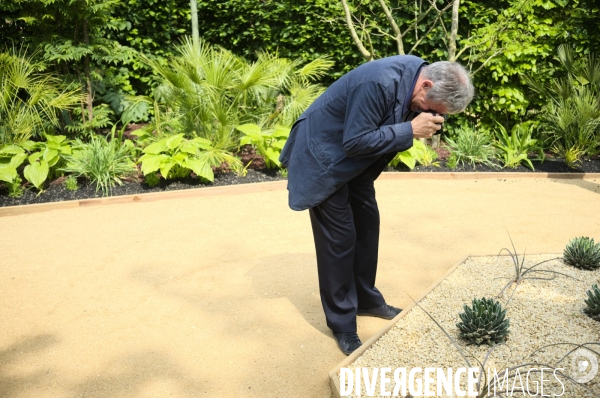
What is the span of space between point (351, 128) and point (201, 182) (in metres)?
4.23

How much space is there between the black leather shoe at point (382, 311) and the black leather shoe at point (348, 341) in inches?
13.4

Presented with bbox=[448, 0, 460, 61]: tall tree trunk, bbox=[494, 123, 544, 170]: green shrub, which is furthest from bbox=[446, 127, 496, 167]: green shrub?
bbox=[448, 0, 460, 61]: tall tree trunk

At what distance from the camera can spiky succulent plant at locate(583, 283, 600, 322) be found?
324 cm

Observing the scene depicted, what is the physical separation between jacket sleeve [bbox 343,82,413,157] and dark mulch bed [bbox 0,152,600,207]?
4.12m

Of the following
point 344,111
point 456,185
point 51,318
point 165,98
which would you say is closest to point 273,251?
point 51,318

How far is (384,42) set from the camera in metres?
8.29

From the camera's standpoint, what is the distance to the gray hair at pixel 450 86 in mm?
2627

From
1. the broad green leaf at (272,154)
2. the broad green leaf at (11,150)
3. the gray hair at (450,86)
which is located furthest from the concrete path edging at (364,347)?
the broad green leaf at (11,150)

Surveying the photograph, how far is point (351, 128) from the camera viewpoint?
2693mm

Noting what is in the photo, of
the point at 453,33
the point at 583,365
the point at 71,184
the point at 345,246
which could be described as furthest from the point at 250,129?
the point at 583,365

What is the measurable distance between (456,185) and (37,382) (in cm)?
501

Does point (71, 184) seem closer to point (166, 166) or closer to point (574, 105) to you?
point (166, 166)

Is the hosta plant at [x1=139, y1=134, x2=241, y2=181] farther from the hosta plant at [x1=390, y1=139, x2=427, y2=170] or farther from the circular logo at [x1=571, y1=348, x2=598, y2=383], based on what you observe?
the circular logo at [x1=571, y1=348, x2=598, y2=383]

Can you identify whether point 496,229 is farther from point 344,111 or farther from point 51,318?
point 51,318
